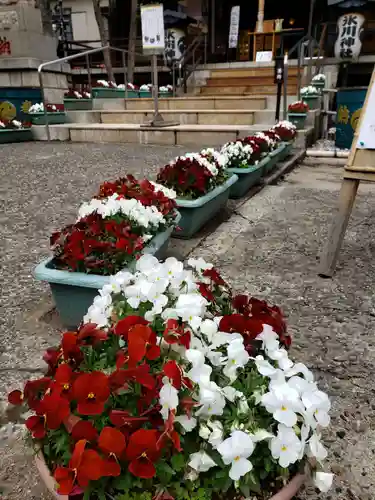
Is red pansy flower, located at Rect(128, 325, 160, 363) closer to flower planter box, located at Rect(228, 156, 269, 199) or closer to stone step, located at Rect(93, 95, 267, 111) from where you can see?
flower planter box, located at Rect(228, 156, 269, 199)

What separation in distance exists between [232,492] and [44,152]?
7.24 metres

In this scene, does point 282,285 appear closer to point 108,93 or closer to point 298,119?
point 298,119

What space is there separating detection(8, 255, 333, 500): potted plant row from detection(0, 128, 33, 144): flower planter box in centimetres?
851

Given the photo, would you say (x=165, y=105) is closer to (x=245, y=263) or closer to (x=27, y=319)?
(x=245, y=263)

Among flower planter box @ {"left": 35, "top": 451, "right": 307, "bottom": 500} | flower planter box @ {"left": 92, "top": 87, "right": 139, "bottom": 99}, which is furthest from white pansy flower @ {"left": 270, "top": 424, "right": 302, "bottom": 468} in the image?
flower planter box @ {"left": 92, "top": 87, "right": 139, "bottom": 99}

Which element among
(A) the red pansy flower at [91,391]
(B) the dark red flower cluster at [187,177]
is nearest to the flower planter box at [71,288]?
(A) the red pansy flower at [91,391]

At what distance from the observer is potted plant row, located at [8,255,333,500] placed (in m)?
0.91

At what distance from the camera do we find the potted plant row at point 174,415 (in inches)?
36.0

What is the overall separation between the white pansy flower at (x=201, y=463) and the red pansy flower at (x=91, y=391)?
23 centimetres

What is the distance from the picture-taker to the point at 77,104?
1099 centimetres

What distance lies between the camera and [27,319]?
2.26m

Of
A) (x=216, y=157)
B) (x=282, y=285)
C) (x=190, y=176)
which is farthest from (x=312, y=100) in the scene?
(x=282, y=285)

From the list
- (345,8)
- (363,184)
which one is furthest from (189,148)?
(345,8)

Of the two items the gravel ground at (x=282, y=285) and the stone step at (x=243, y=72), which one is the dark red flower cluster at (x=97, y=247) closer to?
the gravel ground at (x=282, y=285)
